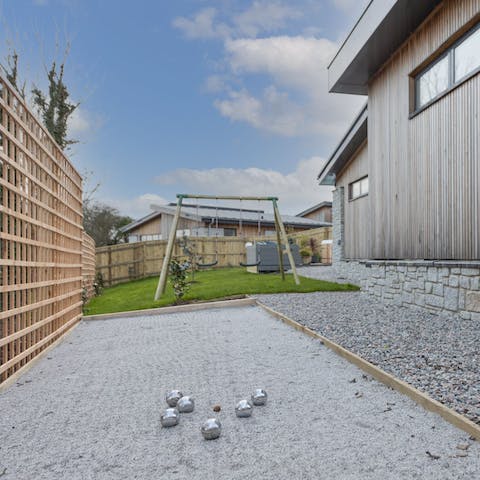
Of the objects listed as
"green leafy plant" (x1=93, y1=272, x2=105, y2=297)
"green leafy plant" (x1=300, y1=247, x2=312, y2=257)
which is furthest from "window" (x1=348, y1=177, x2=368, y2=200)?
"green leafy plant" (x1=93, y1=272, x2=105, y2=297)

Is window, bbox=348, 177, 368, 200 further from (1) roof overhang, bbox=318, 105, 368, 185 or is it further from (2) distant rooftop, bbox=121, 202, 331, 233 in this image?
(2) distant rooftop, bbox=121, 202, 331, 233

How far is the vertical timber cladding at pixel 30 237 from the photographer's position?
8.52 ft

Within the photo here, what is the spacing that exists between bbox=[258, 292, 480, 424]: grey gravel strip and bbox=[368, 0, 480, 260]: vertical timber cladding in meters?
0.98

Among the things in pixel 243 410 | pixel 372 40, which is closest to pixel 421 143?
pixel 372 40

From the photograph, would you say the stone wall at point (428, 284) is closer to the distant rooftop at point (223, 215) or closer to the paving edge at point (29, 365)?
the paving edge at point (29, 365)

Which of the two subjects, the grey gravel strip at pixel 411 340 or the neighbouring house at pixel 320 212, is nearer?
the grey gravel strip at pixel 411 340

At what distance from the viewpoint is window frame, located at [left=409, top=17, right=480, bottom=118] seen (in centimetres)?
426

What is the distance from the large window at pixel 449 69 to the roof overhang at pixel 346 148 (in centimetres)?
232

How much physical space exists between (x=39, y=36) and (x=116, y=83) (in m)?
2.28

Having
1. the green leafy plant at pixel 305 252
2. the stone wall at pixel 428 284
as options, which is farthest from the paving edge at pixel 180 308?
the green leafy plant at pixel 305 252

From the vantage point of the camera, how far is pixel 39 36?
9188 millimetres

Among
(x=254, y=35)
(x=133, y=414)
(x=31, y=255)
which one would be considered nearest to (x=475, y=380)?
(x=133, y=414)

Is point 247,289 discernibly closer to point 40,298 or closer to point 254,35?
point 40,298

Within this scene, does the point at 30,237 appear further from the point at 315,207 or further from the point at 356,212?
the point at 315,207
